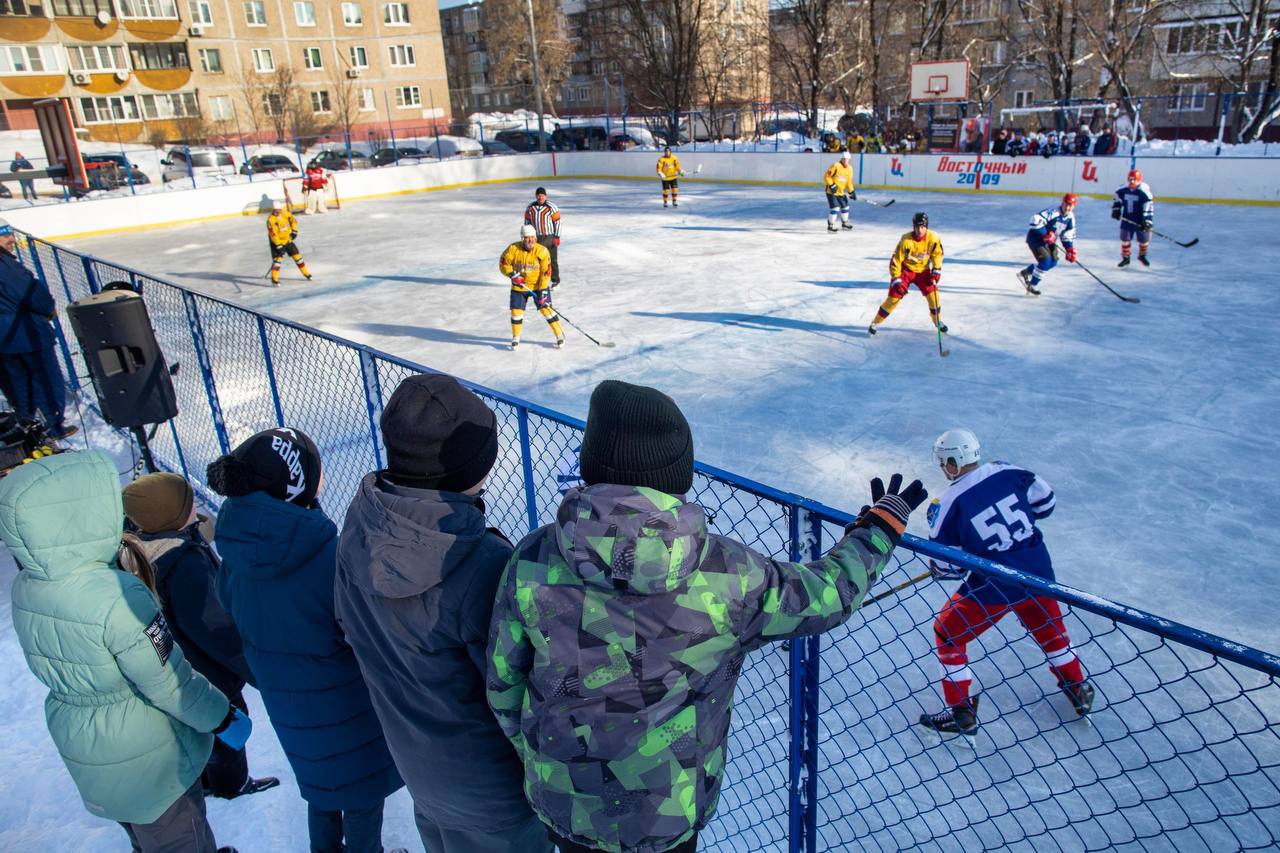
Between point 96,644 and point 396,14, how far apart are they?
172ft

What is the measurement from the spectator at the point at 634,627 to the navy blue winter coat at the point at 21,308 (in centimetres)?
587

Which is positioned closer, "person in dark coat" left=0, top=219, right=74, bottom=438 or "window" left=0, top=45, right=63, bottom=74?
"person in dark coat" left=0, top=219, right=74, bottom=438

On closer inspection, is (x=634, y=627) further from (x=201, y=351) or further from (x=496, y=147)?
(x=496, y=147)

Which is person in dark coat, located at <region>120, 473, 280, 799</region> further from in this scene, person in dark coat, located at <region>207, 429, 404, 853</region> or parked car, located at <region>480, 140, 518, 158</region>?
parked car, located at <region>480, 140, 518, 158</region>

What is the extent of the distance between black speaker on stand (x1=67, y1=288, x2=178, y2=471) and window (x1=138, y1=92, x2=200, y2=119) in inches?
1735

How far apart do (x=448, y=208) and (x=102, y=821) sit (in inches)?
833

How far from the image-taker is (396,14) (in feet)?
154

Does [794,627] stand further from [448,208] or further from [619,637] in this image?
[448,208]

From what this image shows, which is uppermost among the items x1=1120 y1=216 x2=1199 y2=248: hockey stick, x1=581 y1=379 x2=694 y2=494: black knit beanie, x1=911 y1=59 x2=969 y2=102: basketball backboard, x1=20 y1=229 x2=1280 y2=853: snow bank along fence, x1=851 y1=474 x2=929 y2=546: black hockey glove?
x1=911 y1=59 x2=969 y2=102: basketball backboard

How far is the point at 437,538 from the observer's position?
5.16 feet

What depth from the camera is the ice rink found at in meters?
5.32

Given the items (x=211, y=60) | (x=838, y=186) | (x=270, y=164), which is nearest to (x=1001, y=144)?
(x=838, y=186)

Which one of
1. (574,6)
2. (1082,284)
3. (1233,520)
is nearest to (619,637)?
(1233,520)

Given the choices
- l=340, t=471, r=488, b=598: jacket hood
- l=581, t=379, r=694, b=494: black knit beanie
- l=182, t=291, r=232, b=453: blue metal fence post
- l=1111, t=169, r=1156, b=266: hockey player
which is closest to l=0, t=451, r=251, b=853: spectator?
l=340, t=471, r=488, b=598: jacket hood
